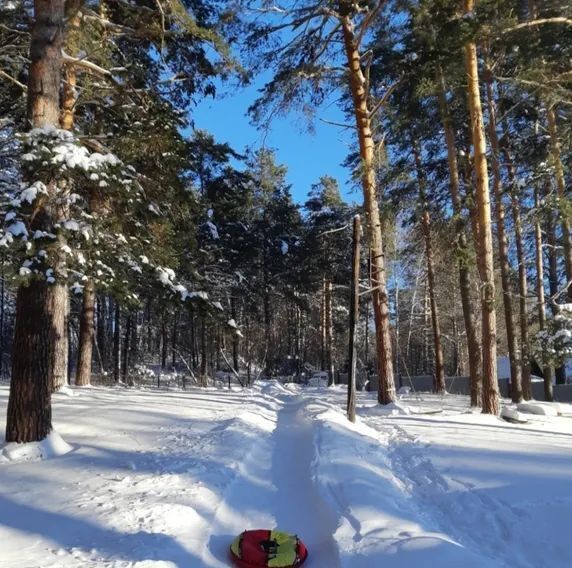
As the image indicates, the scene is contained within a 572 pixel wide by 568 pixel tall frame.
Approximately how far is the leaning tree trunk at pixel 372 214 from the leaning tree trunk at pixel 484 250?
7.83 feet

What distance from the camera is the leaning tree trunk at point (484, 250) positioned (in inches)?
456

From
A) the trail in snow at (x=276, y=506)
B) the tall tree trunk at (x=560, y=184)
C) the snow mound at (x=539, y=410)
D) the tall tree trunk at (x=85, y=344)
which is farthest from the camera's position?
the tall tree trunk at (x=85, y=344)

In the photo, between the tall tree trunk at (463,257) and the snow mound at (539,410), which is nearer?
the tall tree trunk at (463,257)

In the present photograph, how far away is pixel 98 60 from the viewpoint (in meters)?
10.0

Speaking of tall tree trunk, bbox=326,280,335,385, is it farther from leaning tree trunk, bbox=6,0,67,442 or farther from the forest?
leaning tree trunk, bbox=6,0,67,442

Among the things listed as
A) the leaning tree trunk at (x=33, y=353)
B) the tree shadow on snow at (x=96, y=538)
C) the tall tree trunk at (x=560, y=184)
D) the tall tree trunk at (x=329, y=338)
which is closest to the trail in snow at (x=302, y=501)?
the tree shadow on snow at (x=96, y=538)

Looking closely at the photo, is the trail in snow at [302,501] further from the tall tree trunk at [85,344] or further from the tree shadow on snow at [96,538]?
the tall tree trunk at [85,344]

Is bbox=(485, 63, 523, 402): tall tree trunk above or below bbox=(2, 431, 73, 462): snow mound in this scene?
above

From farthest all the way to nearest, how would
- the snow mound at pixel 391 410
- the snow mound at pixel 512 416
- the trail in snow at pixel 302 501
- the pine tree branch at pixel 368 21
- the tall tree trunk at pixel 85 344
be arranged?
the tall tree trunk at pixel 85 344, the snow mound at pixel 391 410, the pine tree branch at pixel 368 21, the snow mound at pixel 512 416, the trail in snow at pixel 302 501

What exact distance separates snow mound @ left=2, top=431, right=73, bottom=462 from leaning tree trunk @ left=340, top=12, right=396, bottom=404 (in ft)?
26.6

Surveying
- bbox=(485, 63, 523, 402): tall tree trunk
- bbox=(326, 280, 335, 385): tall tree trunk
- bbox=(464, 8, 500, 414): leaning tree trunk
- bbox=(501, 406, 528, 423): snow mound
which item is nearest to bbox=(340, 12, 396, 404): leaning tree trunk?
bbox=(464, 8, 500, 414): leaning tree trunk

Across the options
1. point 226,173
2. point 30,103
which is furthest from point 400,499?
point 226,173

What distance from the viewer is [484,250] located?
38.9 feet

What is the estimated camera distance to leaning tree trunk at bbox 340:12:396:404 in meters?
13.2
